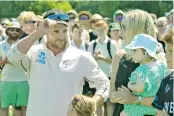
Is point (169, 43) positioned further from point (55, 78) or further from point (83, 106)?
point (83, 106)

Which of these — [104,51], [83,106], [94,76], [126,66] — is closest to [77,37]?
[104,51]

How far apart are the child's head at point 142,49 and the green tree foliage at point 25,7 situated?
2566cm

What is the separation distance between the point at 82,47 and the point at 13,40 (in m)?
1.23

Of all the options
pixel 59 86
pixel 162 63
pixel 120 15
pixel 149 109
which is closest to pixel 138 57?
pixel 162 63

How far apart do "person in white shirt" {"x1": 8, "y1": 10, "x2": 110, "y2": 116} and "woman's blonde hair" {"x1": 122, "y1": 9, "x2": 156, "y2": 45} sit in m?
0.44

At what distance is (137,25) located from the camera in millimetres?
4543

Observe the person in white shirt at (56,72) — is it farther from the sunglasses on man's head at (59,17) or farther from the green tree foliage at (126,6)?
the green tree foliage at (126,6)

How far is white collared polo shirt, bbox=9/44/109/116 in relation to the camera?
4.43 m

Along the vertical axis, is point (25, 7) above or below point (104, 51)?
above

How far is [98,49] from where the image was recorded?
28.1 feet

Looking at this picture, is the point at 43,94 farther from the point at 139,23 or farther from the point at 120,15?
the point at 120,15

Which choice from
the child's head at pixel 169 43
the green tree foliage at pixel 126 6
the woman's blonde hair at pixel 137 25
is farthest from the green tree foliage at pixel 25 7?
the woman's blonde hair at pixel 137 25

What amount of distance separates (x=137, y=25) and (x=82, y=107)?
110 centimetres

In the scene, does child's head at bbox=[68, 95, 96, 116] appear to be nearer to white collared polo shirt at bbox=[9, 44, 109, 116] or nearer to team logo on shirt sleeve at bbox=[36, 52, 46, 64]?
white collared polo shirt at bbox=[9, 44, 109, 116]
